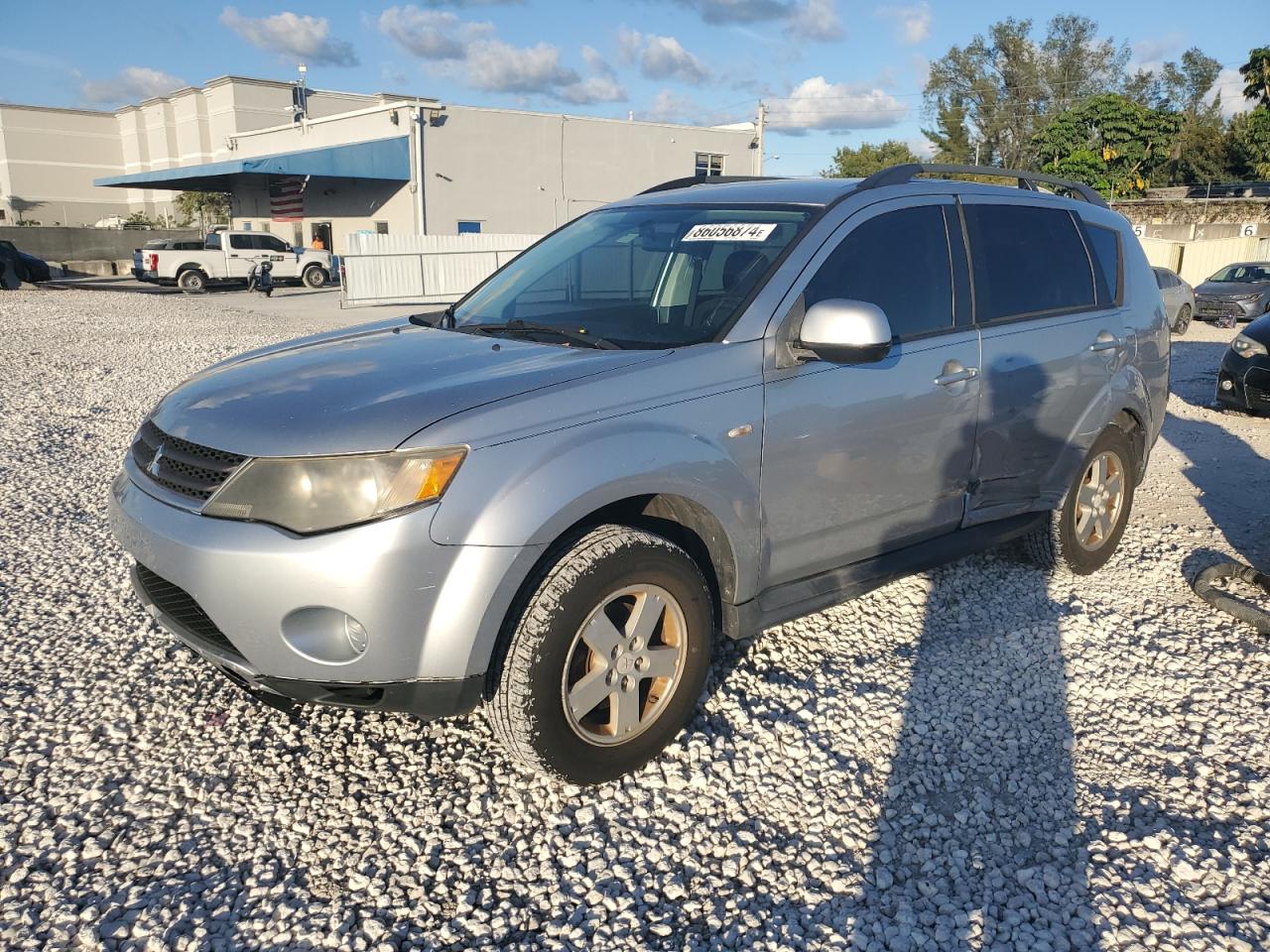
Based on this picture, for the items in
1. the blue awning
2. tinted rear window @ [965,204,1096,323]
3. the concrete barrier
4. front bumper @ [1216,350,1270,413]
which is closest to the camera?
tinted rear window @ [965,204,1096,323]

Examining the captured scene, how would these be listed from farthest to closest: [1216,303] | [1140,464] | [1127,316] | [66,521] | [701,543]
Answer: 1. [1216,303]
2. [66,521]
3. [1140,464]
4. [1127,316]
5. [701,543]

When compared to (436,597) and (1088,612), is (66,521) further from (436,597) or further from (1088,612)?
(1088,612)

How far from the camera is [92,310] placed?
20453 millimetres

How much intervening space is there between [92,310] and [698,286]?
20890 mm

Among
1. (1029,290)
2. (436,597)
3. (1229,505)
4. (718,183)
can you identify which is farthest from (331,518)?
(1229,505)

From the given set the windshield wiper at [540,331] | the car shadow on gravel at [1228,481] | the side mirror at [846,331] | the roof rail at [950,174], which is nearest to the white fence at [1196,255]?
the car shadow on gravel at [1228,481]

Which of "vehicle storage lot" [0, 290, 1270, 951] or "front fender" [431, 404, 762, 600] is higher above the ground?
"front fender" [431, 404, 762, 600]

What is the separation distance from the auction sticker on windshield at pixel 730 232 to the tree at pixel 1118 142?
6430cm

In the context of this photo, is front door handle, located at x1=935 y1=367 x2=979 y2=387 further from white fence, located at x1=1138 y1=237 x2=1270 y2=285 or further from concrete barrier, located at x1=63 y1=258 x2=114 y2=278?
concrete barrier, located at x1=63 y1=258 x2=114 y2=278

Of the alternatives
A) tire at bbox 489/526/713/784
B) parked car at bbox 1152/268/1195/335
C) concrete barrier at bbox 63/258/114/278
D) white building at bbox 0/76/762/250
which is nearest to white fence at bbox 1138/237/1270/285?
parked car at bbox 1152/268/1195/335

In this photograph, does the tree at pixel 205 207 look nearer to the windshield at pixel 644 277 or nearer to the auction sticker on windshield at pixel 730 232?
the windshield at pixel 644 277

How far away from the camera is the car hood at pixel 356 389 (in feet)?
8.74

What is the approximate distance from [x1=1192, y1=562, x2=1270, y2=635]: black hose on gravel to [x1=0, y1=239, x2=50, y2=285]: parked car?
30.3 m

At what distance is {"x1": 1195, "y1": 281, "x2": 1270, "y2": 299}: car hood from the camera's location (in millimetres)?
19984
